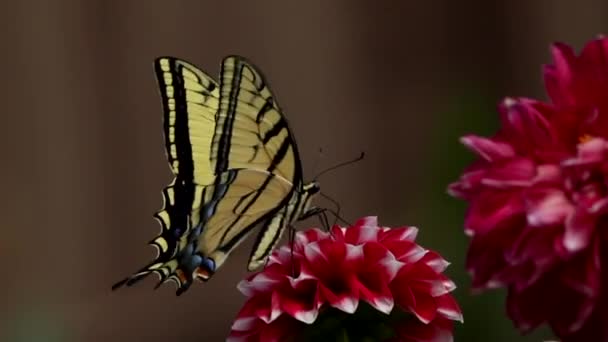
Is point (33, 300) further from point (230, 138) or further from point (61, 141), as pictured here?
point (230, 138)

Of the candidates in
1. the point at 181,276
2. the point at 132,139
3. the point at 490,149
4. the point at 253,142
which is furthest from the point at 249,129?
the point at 132,139

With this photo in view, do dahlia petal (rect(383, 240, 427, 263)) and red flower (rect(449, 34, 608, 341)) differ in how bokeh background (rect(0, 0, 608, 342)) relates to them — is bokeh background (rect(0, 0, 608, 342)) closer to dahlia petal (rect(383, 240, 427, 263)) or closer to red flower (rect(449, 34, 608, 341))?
dahlia petal (rect(383, 240, 427, 263))

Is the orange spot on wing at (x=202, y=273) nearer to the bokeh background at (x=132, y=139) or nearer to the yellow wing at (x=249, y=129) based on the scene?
the yellow wing at (x=249, y=129)

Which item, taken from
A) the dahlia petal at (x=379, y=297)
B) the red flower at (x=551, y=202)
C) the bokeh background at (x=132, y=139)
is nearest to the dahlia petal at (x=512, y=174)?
the red flower at (x=551, y=202)

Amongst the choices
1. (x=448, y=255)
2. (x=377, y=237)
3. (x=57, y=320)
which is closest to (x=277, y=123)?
(x=377, y=237)

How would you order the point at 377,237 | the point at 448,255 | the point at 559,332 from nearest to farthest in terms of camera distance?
the point at 559,332 < the point at 377,237 < the point at 448,255

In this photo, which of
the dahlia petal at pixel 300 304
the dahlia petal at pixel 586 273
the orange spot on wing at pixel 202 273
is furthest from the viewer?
the orange spot on wing at pixel 202 273

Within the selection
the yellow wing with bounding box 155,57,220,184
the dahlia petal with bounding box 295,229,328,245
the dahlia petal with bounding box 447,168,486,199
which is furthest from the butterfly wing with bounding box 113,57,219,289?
the dahlia petal with bounding box 447,168,486,199
